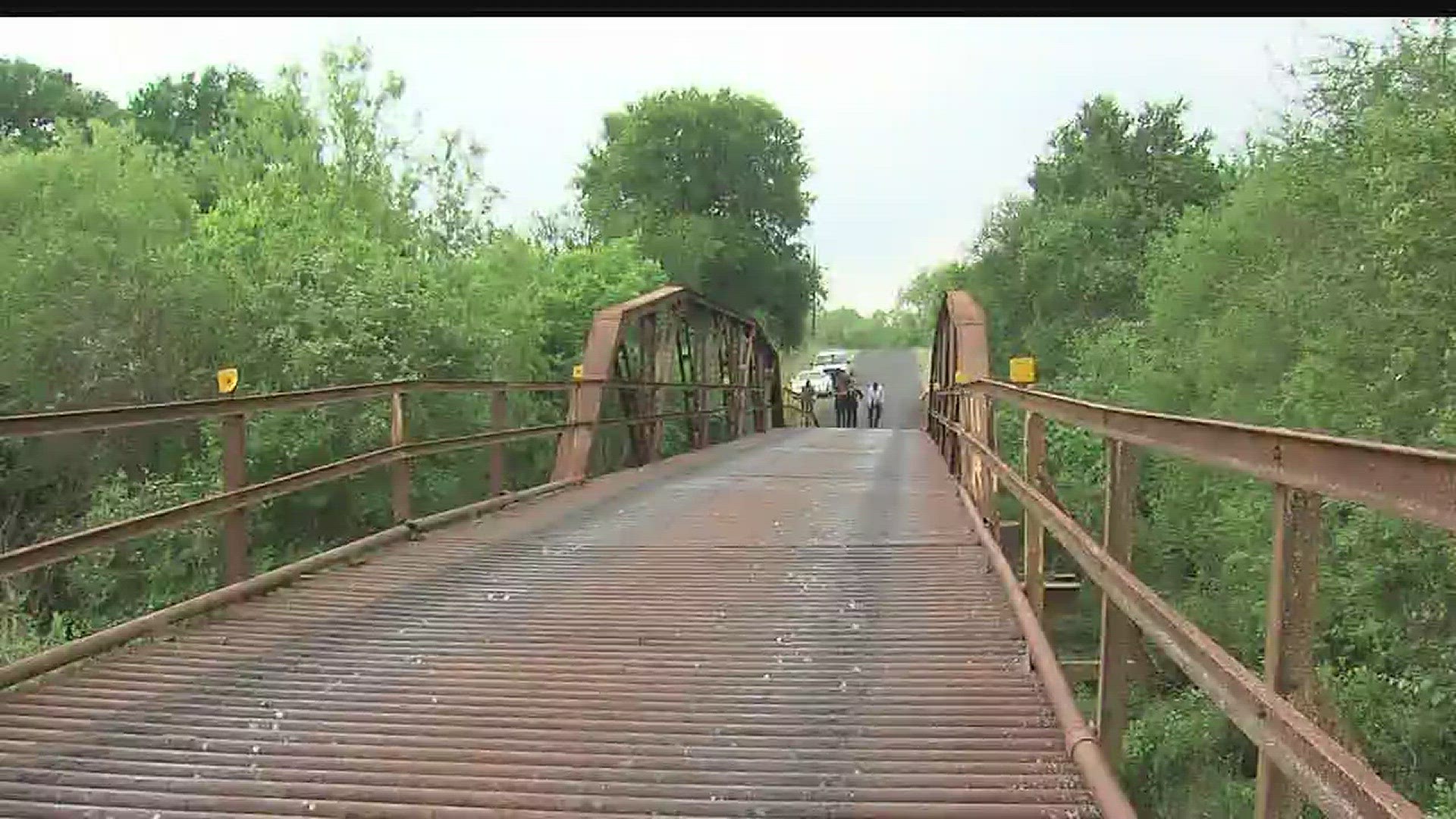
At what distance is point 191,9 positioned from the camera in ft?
8.95

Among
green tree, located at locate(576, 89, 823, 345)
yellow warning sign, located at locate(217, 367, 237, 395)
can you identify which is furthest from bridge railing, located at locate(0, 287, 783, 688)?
green tree, located at locate(576, 89, 823, 345)

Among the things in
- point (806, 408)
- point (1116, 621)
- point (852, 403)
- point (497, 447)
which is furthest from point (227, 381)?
point (806, 408)

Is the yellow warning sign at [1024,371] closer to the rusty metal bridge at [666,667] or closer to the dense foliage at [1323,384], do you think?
the rusty metal bridge at [666,667]

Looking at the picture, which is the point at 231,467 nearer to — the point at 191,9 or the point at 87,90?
the point at 191,9

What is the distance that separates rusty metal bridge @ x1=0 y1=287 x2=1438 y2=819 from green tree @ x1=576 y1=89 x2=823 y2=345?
39.9 meters

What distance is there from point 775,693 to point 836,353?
72.7 m

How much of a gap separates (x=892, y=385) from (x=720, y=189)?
22.3m

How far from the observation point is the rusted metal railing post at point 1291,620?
71.1 inches

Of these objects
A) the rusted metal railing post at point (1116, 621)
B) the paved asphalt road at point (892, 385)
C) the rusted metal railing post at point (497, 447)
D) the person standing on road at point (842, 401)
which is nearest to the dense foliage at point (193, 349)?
the rusted metal railing post at point (497, 447)

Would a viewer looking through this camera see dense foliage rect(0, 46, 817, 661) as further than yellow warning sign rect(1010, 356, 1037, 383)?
Yes

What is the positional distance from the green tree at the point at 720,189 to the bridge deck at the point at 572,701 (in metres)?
40.2

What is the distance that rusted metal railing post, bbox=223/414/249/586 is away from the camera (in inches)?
197

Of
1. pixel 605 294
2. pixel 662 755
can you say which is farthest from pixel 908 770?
pixel 605 294

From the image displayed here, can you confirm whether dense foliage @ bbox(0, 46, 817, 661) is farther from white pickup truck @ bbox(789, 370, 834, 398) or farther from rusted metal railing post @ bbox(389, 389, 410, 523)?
white pickup truck @ bbox(789, 370, 834, 398)
